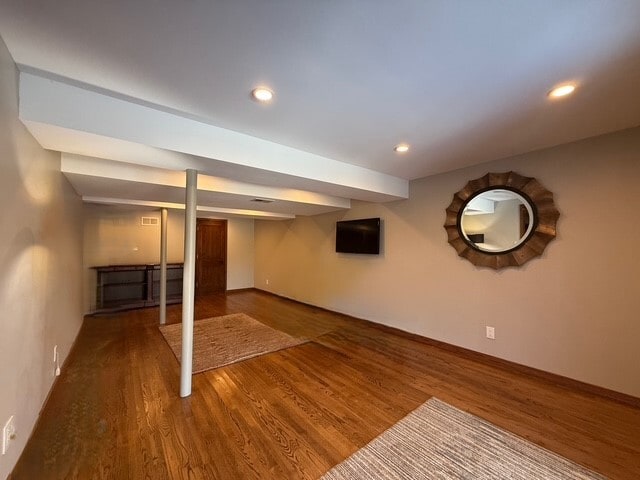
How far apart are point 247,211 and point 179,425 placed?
394 centimetres

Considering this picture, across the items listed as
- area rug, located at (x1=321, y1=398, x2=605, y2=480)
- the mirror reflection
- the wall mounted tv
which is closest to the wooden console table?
the wall mounted tv

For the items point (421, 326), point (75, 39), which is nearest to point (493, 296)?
point (421, 326)

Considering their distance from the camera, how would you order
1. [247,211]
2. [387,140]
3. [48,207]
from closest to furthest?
[48,207] → [387,140] → [247,211]

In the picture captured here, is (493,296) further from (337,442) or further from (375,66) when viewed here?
(375,66)

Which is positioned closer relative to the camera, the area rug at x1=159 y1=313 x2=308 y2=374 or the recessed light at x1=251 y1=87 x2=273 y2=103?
the recessed light at x1=251 y1=87 x2=273 y2=103

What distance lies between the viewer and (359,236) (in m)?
4.34

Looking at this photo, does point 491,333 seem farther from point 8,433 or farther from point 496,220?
point 8,433

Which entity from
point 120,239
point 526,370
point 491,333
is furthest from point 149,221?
point 526,370

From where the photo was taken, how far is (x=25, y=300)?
1618mm

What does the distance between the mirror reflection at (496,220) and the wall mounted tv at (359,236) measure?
1.30 metres

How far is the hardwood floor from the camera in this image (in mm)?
1553

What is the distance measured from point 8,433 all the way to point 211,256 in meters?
5.47

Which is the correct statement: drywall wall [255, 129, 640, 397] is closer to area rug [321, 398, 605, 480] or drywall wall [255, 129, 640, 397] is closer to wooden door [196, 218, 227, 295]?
area rug [321, 398, 605, 480]

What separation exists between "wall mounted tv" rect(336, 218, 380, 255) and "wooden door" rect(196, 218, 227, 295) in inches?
143
